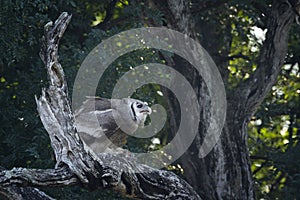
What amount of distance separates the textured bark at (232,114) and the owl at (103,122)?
197 cm

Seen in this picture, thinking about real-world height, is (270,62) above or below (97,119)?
above

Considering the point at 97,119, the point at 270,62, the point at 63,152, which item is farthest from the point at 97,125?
the point at 270,62

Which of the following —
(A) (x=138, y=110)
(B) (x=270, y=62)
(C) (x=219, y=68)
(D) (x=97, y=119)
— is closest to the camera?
(D) (x=97, y=119)

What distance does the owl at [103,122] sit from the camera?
7.90 meters

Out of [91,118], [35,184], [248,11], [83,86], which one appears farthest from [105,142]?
[248,11]

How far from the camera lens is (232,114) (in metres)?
10.1

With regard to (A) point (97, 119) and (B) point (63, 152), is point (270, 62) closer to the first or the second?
(A) point (97, 119)

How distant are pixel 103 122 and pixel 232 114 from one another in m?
2.81

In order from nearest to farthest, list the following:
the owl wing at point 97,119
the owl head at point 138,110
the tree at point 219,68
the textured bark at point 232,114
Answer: the owl wing at point 97,119 → the owl head at point 138,110 → the tree at point 219,68 → the textured bark at point 232,114

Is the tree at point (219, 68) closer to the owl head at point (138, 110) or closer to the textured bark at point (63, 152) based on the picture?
the owl head at point (138, 110)

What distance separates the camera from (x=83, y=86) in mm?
9219

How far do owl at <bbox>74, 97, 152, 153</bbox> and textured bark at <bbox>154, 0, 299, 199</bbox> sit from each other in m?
1.97

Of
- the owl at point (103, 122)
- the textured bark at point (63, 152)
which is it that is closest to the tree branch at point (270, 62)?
the owl at point (103, 122)

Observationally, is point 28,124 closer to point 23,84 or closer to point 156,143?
point 23,84
